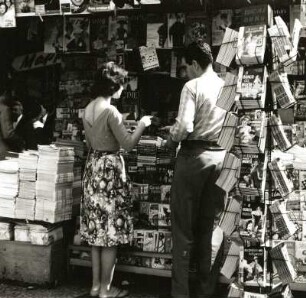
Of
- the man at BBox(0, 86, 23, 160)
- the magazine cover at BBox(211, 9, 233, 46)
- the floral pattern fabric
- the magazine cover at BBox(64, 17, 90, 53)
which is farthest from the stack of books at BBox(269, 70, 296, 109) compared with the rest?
the man at BBox(0, 86, 23, 160)

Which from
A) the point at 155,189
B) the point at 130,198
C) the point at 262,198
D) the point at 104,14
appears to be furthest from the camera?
the point at 104,14

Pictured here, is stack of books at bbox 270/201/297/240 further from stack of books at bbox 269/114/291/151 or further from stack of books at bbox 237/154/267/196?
stack of books at bbox 269/114/291/151

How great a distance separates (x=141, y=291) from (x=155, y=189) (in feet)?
2.90

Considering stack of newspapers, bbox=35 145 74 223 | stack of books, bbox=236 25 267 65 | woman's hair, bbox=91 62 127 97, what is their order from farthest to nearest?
stack of newspapers, bbox=35 145 74 223
woman's hair, bbox=91 62 127 97
stack of books, bbox=236 25 267 65

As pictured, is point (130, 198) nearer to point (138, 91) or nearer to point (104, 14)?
point (138, 91)

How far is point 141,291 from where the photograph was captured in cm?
483

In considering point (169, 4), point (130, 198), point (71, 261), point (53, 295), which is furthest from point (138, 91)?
point (53, 295)

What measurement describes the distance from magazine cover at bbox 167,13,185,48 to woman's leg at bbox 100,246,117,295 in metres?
1.99

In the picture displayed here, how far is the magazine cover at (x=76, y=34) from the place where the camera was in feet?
18.4

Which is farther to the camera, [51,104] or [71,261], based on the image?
[51,104]

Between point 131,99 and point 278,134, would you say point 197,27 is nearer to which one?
point 131,99

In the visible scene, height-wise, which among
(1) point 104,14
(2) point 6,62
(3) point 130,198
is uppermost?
(1) point 104,14

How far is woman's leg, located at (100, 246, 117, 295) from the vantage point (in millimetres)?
4523

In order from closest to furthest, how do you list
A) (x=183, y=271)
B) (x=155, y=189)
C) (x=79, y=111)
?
1. (x=183, y=271)
2. (x=155, y=189)
3. (x=79, y=111)
